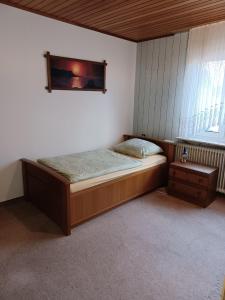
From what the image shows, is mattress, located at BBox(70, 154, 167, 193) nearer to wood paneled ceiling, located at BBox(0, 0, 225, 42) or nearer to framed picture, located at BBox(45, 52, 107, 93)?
framed picture, located at BBox(45, 52, 107, 93)

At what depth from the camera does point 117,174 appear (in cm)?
270

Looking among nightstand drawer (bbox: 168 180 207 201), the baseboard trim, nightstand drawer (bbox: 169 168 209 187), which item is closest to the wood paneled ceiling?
nightstand drawer (bbox: 169 168 209 187)

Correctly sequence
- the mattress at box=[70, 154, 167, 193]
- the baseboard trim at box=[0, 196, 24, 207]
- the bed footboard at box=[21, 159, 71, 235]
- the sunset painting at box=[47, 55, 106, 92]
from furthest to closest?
1. the sunset painting at box=[47, 55, 106, 92]
2. the baseboard trim at box=[0, 196, 24, 207]
3. the mattress at box=[70, 154, 167, 193]
4. the bed footboard at box=[21, 159, 71, 235]

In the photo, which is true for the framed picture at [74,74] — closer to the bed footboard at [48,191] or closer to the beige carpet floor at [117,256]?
the bed footboard at [48,191]

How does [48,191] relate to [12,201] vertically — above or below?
above

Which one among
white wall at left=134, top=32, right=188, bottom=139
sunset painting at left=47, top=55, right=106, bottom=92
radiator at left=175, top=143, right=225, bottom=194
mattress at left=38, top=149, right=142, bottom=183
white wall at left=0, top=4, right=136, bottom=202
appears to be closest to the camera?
mattress at left=38, top=149, right=142, bottom=183

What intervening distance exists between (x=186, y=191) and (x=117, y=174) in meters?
1.06

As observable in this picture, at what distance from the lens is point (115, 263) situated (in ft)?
6.16

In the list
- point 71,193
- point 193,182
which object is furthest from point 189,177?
point 71,193

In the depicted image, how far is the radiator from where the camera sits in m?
3.02

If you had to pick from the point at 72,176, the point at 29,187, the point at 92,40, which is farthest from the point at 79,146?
the point at 92,40

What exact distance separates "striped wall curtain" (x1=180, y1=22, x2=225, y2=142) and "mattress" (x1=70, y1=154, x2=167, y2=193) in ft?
2.02

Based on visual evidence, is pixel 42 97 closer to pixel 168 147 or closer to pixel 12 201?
pixel 12 201

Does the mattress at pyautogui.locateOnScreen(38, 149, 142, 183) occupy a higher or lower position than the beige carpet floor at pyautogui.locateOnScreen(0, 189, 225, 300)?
higher
